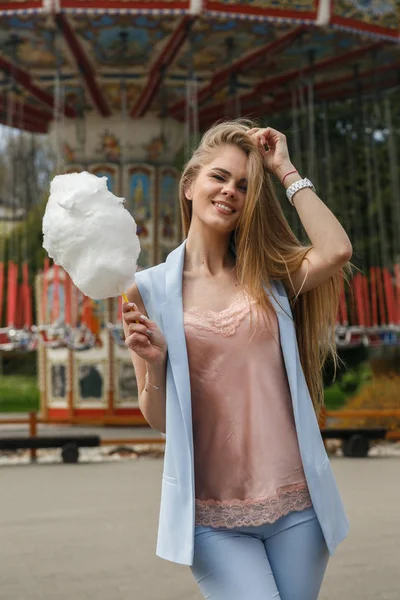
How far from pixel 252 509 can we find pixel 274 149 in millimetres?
1090

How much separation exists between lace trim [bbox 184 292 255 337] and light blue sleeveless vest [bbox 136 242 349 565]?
5 centimetres

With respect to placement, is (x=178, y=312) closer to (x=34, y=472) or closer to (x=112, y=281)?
(x=112, y=281)

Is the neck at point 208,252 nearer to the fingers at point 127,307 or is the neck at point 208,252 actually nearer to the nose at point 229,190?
the nose at point 229,190

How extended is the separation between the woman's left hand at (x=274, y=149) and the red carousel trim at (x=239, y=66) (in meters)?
12.2

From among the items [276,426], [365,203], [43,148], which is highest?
[43,148]

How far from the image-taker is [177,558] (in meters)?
2.89

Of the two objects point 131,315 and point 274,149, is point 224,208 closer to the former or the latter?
point 274,149

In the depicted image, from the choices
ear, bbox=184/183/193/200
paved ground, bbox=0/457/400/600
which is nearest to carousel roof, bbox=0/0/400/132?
paved ground, bbox=0/457/400/600

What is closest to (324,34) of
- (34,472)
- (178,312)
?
(34,472)

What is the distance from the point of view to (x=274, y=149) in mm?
3271

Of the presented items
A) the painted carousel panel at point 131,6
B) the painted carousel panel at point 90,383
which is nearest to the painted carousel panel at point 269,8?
the painted carousel panel at point 131,6

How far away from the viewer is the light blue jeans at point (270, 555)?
290 centimetres

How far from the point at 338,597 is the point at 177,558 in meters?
3.39

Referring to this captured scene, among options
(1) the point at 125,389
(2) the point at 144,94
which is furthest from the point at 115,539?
(2) the point at 144,94
